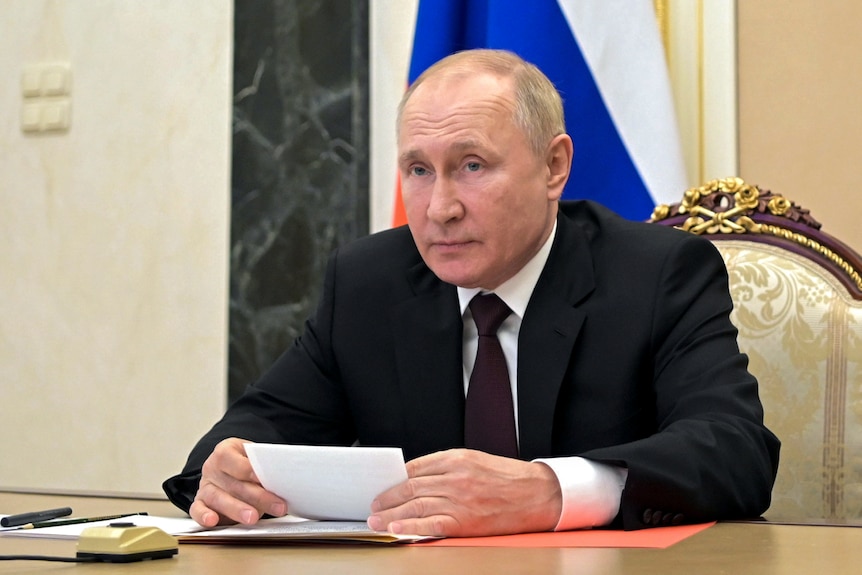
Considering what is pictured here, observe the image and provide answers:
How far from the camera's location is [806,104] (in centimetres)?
324

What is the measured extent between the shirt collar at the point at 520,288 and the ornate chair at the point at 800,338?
29 centimetres

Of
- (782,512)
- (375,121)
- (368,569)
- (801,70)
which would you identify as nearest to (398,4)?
(375,121)

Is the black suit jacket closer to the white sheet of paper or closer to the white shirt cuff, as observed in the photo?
the white shirt cuff

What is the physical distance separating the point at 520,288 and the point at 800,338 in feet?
1.94

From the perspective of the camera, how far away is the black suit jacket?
1853mm

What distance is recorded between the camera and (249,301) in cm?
382

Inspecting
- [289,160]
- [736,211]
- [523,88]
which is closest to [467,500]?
[523,88]

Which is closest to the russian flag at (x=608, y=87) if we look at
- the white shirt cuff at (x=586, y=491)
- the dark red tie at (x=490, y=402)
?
the dark red tie at (x=490, y=402)

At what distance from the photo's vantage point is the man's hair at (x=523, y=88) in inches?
85.5

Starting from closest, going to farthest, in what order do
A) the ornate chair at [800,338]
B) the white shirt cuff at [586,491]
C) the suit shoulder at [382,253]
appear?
the white shirt cuff at [586,491] → the ornate chair at [800,338] → the suit shoulder at [382,253]

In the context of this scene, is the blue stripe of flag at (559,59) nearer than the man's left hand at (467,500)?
No

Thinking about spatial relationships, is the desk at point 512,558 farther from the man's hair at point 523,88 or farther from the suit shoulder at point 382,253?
the suit shoulder at point 382,253

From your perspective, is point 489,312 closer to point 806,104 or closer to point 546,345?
point 546,345

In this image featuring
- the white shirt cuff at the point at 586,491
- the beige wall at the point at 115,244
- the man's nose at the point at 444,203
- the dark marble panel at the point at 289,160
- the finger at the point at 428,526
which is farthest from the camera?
the beige wall at the point at 115,244
